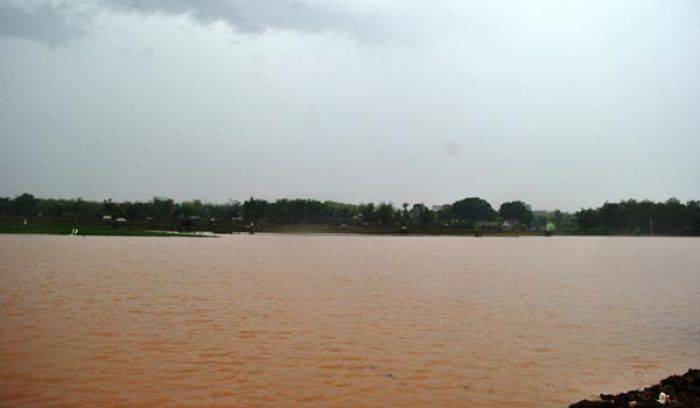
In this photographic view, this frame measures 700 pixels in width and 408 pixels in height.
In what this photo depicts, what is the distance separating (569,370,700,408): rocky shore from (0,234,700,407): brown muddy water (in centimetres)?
87

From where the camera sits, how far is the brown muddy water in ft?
37.0


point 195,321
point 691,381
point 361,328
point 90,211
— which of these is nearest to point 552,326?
point 361,328

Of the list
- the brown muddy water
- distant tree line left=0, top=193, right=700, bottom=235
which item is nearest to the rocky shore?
the brown muddy water

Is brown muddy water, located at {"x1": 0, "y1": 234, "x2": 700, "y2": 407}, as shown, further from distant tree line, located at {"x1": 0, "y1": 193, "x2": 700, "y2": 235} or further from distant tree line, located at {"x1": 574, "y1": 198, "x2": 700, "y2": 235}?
distant tree line, located at {"x1": 574, "y1": 198, "x2": 700, "y2": 235}

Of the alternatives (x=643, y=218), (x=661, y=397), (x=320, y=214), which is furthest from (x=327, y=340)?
(x=643, y=218)

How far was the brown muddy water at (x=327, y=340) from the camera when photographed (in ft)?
37.0

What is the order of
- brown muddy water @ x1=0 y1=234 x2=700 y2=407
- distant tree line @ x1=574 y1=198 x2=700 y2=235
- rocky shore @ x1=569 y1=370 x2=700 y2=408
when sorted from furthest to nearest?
distant tree line @ x1=574 y1=198 x2=700 y2=235
brown muddy water @ x1=0 y1=234 x2=700 y2=407
rocky shore @ x1=569 y1=370 x2=700 y2=408

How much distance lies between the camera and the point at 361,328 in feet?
57.9

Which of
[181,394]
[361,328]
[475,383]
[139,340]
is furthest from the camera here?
[361,328]

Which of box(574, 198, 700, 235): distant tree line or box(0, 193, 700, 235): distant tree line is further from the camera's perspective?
box(574, 198, 700, 235): distant tree line

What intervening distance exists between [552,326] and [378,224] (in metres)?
139

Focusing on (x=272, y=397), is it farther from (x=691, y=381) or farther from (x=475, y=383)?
(x=691, y=381)

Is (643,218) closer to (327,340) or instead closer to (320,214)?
(320,214)

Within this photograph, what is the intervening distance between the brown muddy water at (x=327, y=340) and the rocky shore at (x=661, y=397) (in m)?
0.87
